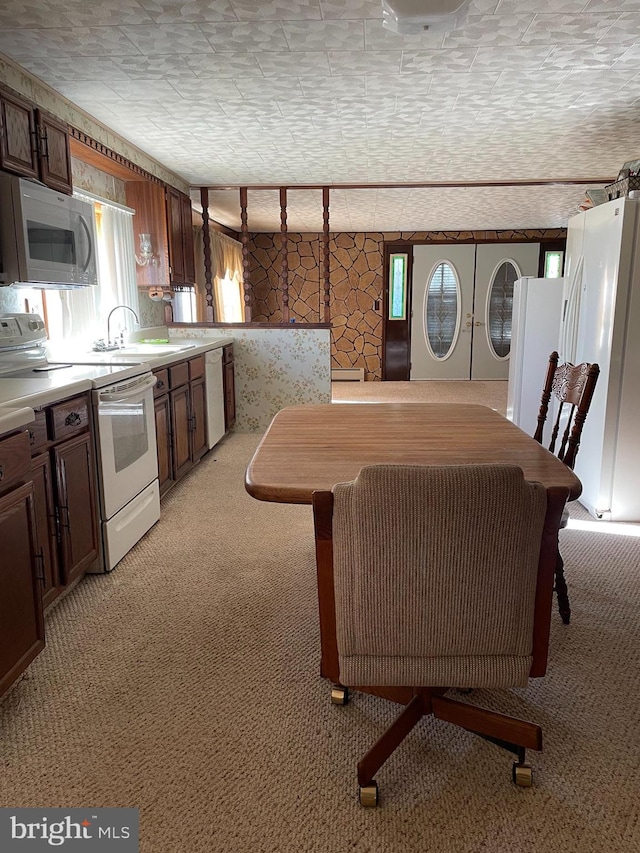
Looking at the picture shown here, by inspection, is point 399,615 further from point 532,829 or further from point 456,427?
point 456,427

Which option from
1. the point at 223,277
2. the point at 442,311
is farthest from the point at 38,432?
the point at 442,311

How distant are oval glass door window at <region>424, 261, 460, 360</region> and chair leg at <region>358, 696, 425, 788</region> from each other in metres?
7.79

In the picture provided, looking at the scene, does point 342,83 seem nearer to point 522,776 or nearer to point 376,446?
point 376,446

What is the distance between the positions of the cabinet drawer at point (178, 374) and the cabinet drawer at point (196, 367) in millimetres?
98

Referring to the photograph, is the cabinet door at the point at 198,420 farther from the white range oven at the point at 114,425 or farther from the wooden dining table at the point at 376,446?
the wooden dining table at the point at 376,446

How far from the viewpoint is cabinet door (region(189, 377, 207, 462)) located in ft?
13.8

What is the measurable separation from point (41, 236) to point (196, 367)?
64.5 inches

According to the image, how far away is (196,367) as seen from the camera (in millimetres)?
4309

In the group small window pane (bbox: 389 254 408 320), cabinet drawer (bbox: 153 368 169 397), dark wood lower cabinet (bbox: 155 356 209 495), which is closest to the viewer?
cabinet drawer (bbox: 153 368 169 397)

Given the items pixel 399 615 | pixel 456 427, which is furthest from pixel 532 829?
pixel 456 427

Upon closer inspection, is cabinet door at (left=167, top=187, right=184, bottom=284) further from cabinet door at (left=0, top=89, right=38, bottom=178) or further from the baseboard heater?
the baseboard heater

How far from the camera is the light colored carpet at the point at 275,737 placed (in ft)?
4.50

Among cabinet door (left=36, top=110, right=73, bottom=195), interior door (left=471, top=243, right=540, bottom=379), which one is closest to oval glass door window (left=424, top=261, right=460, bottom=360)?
interior door (left=471, top=243, right=540, bottom=379)

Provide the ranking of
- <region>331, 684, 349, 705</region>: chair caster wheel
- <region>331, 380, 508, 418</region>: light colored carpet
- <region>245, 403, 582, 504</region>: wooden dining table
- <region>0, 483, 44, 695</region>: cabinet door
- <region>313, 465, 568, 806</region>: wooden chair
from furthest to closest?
<region>331, 380, 508, 418</region>: light colored carpet
<region>331, 684, 349, 705</region>: chair caster wheel
<region>0, 483, 44, 695</region>: cabinet door
<region>245, 403, 582, 504</region>: wooden dining table
<region>313, 465, 568, 806</region>: wooden chair
